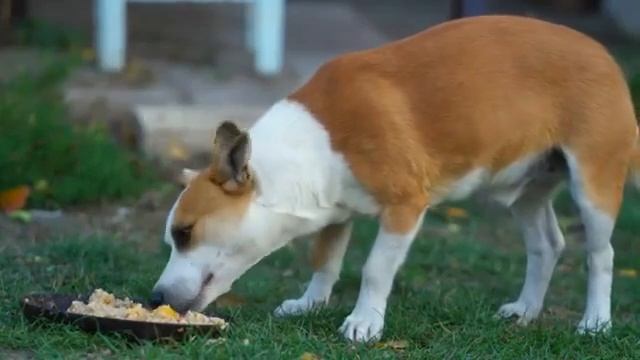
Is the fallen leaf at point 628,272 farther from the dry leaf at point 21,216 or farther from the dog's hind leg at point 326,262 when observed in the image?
the dry leaf at point 21,216

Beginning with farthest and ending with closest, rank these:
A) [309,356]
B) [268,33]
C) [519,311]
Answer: [268,33]
[519,311]
[309,356]

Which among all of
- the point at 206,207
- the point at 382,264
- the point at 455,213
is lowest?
the point at 455,213

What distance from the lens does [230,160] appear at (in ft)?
19.8

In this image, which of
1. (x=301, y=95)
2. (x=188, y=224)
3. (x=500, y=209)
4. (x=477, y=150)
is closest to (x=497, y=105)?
(x=477, y=150)

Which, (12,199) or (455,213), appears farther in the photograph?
(455,213)

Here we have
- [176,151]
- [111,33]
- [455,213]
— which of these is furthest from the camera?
[111,33]

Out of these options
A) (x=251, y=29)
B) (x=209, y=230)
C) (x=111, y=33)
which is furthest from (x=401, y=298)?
(x=251, y=29)

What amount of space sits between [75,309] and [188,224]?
52 cm

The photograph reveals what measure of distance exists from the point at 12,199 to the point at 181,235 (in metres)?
2.77

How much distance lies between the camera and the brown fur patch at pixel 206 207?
606cm

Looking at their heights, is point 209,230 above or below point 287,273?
above

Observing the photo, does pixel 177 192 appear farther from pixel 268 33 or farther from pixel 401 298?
pixel 401 298

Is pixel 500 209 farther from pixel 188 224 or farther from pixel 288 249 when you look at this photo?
pixel 188 224

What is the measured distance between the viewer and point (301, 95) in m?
6.38
